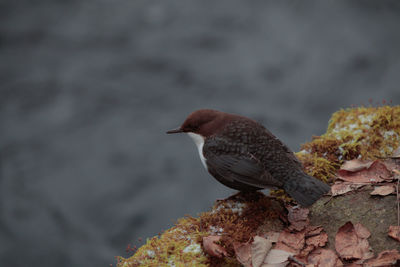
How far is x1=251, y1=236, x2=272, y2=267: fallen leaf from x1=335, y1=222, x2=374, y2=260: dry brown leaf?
17.1 inches

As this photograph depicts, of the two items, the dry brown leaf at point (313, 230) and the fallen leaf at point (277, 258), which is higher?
the dry brown leaf at point (313, 230)

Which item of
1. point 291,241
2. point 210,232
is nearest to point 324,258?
point 291,241

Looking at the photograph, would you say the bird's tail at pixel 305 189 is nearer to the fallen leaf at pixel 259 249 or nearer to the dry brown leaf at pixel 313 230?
the dry brown leaf at pixel 313 230

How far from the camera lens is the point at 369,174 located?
311cm

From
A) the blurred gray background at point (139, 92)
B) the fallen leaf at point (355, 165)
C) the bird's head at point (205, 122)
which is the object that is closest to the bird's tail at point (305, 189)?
the fallen leaf at point (355, 165)

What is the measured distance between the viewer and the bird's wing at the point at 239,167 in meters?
3.03

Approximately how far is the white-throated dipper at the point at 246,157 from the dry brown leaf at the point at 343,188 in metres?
0.22

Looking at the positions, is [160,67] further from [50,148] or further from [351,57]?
[351,57]

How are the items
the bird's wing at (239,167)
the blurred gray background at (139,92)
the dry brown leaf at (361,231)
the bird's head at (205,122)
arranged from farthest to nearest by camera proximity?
the blurred gray background at (139,92) → the bird's head at (205,122) → the bird's wing at (239,167) → the dry brown leaf at (361,231)

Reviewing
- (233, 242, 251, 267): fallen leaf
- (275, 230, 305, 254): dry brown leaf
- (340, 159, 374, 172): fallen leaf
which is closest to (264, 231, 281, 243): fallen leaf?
(275, 230, 305, 254): dry brown leaf

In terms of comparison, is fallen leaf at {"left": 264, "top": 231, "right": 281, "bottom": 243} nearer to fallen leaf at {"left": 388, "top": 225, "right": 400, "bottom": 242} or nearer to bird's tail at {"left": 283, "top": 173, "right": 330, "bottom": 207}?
bird's tail at {"left": 283, "top": 173, "right": 330, "bottom": 207}

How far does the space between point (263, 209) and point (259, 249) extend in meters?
0.52

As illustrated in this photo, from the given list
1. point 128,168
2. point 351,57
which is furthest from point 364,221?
point 351,57

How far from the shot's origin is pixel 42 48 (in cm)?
849
